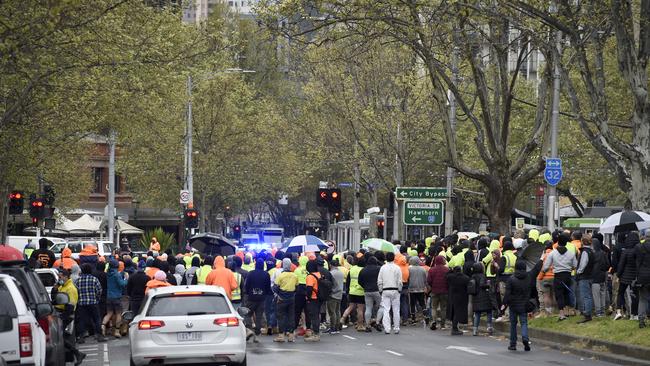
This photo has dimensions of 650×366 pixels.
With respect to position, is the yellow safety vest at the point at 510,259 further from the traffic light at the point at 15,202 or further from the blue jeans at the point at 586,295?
the traffic light at the point at 15,202

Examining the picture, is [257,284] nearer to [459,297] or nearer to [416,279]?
[459,297]

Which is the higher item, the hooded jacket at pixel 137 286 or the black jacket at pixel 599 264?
the black jacket at pixel 599 264

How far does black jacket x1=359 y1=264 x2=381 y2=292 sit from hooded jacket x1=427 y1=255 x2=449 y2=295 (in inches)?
48.3

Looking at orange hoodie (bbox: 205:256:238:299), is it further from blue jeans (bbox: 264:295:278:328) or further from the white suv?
the white suv

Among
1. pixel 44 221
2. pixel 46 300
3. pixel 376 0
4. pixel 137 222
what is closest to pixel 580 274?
pixel 376 0

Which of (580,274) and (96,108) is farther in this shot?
(96,108)

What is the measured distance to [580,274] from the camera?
24500mm

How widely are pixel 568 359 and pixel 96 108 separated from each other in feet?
57.2

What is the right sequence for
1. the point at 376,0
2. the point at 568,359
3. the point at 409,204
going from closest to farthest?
the point at 568,359, the point at 376,0, the point at 409,204

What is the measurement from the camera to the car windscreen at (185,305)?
18422 mm

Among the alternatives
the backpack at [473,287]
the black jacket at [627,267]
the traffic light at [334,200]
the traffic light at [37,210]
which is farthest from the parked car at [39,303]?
the traffic light at [37,210]

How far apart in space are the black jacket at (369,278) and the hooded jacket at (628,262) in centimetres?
723

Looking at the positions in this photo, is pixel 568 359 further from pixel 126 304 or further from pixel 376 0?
pixel 126 304

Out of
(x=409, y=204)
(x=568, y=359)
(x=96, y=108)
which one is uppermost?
(x=96, y=108)
